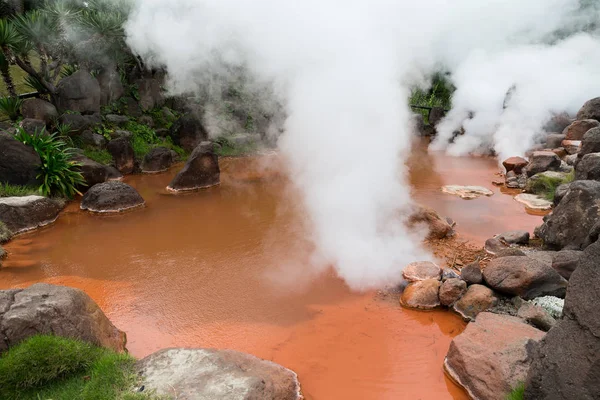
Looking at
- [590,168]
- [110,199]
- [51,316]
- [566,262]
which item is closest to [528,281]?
[566,262]

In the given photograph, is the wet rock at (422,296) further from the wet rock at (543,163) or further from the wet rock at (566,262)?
the wet rock at (543,163)

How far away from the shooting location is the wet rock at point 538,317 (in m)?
4.49

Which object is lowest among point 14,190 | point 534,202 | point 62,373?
point 534,202

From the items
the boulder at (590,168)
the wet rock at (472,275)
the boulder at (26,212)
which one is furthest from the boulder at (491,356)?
the boulder at (26,212)

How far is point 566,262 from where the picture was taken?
5402mm

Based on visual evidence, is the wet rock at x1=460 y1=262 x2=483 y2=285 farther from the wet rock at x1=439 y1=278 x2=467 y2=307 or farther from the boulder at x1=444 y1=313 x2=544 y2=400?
the boulder at x1=444 y1=313 x2=544 y2=400

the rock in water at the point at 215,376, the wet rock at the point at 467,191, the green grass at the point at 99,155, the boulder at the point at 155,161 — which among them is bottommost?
the wet rock at the point at 467,191

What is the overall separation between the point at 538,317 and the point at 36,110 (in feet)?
39.3

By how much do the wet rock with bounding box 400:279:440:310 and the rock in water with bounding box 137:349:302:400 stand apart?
6.33 feet

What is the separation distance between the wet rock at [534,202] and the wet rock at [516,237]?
2.48 metres

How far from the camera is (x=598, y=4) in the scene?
19.2 metres

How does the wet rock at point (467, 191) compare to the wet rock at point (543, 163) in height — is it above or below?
below

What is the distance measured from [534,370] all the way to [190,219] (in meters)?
6.59

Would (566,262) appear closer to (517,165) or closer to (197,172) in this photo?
(517,165)
